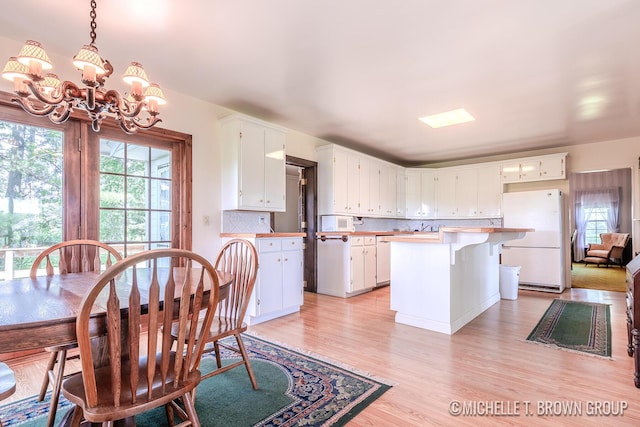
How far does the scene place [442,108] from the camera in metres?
3.79

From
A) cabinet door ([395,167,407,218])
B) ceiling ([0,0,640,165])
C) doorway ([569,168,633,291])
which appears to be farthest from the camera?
doorway ([569,168,633,291])

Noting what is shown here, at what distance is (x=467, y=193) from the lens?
6.11m

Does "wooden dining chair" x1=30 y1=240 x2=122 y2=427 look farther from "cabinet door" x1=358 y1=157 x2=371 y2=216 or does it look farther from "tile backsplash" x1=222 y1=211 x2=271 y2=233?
"cabinet door" x1=358 y1=157 x2=371 y2=216

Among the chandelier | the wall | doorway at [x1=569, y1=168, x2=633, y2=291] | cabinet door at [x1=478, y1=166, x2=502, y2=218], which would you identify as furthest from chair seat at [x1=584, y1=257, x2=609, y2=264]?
the chandelier

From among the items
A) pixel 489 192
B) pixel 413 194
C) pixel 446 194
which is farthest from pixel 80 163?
pixel 489 192

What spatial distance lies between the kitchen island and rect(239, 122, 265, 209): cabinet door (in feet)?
5.11

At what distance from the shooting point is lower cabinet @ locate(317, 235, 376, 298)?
4602mm

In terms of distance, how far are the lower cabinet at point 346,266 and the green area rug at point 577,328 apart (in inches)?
86.6

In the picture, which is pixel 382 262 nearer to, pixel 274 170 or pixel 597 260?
pixel 274 170

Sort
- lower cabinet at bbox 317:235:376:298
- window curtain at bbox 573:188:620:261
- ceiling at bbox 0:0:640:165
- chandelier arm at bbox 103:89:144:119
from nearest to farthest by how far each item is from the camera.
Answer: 1. chandelier arm at bbox 103:89:144:119
2. ceiling at bbox 0:0:640:165
3. lower cabinet at bbox 317:235:376:298
4. window curtain at bbox 573:188:620:261

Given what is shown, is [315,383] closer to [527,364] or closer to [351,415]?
[351,415]

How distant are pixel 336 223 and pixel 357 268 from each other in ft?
2.39

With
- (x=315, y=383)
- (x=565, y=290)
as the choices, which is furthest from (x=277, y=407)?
(x=565, y=290)

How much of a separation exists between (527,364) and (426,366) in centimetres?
73
